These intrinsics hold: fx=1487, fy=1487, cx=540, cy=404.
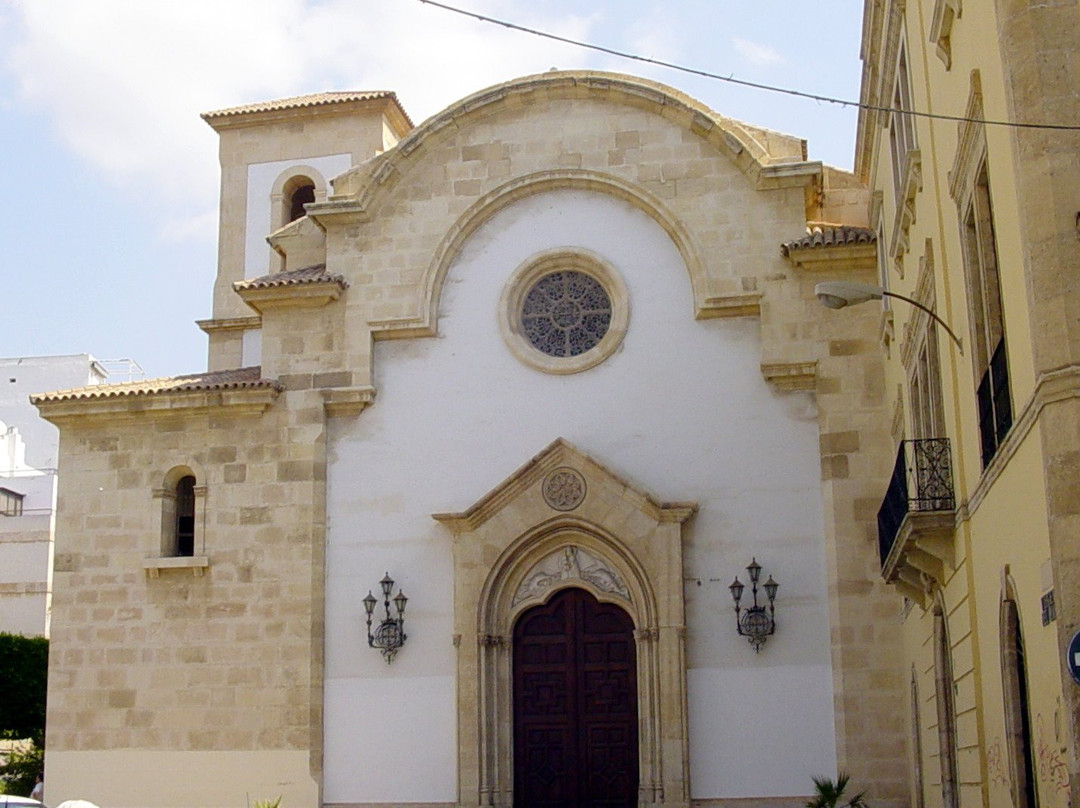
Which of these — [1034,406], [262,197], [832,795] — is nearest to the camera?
[1034,406]

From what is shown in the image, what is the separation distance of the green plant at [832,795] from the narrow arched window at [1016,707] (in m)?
5.58

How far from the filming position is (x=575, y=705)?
18719mm

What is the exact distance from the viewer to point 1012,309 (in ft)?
32.0

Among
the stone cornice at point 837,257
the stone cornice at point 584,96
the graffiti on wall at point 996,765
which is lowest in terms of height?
the graffiti on wall at point 996,765

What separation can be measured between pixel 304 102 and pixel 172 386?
9.11m

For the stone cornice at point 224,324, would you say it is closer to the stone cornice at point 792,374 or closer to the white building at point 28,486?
the stone cornice at point 792,374

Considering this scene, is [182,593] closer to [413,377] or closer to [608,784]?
[413,377]

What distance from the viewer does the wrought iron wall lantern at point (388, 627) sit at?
18969mm

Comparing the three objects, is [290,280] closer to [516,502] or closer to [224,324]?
[516,502]

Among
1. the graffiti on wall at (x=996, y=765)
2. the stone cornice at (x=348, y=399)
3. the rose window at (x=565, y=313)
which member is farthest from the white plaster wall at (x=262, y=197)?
the graffiti on wall at (x=996, y=765)

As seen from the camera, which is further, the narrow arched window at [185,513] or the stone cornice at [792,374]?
the narrow arched window at [185,513]

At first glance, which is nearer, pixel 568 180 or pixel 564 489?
pixel 564 489

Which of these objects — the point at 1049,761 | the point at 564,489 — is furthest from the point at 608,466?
the point at 1049,761

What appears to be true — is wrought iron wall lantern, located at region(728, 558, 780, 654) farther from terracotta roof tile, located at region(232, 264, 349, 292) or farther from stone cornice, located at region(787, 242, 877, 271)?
terracotta roof tile, located at region(232, 264, 349, 292)
